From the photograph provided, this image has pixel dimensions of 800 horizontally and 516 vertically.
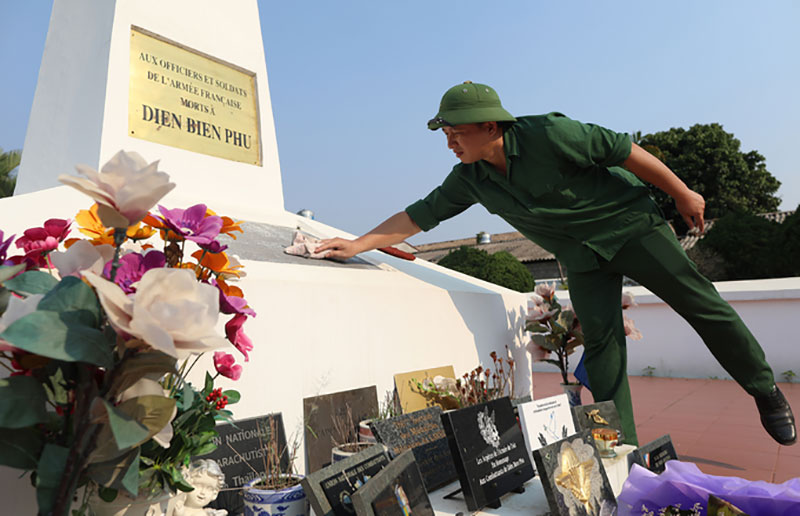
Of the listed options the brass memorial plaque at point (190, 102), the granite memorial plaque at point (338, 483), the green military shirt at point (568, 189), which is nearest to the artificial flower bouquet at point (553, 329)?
the green military shirt at point (568, 189)

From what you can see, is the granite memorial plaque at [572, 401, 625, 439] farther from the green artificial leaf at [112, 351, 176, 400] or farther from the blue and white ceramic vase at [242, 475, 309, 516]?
the green artificial leaf at [112, 351, 176, 400]

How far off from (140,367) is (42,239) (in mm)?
470

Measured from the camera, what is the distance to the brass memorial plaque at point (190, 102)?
2803 mm

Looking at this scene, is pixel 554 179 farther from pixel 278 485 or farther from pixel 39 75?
→ pixel 39 75

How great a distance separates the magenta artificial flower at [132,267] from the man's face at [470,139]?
172 cm

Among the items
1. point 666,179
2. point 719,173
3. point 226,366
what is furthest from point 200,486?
point 719,173

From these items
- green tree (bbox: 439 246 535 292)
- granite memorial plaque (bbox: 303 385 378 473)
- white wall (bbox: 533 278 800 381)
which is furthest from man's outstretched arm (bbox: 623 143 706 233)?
green tree (bbox: 439 246 535 292)

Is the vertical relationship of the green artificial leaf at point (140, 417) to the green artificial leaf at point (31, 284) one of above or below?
below

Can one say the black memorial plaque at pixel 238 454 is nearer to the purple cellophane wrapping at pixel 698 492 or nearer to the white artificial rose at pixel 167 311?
the white artificial rose at pixel 167 311

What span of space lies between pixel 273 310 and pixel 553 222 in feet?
4.78

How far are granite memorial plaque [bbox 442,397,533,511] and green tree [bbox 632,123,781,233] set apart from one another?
21015 mm

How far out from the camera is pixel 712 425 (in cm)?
400

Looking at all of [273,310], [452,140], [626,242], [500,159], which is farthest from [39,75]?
[626,242]

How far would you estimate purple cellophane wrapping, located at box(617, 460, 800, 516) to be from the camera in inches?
26.2
